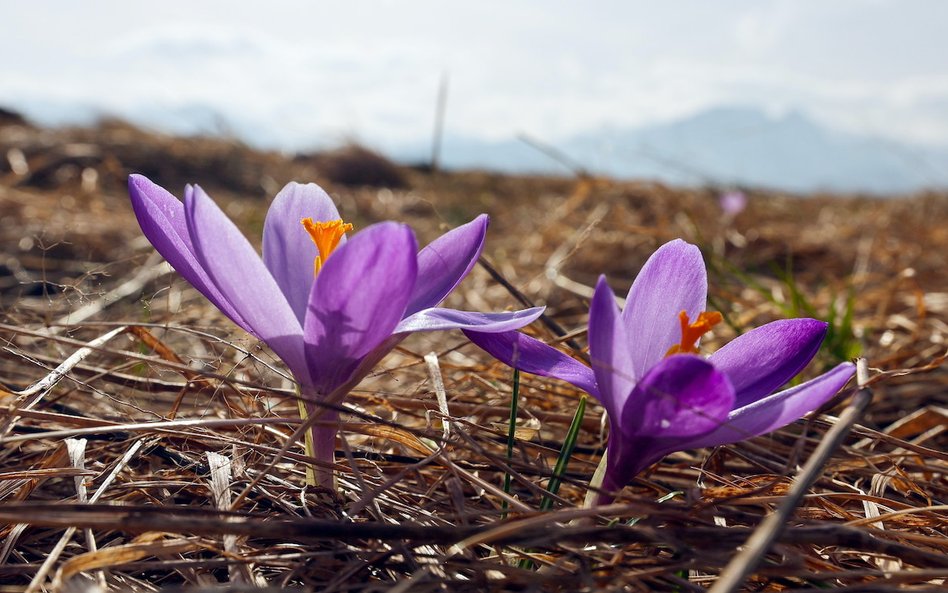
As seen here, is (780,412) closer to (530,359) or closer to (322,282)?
→ (530,359)

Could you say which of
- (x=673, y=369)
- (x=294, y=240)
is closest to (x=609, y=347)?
(x=673, y=369)

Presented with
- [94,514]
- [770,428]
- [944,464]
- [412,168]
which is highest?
[770,428]

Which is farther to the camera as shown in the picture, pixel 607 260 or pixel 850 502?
pixel 607 260

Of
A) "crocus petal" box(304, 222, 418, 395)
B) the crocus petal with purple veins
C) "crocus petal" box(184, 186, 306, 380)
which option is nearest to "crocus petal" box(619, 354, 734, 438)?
the crocus petal with purple veins

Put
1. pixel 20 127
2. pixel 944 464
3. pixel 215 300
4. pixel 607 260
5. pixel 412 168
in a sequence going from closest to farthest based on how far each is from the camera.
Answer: pixel 215 300
pixel 944 464
pixel 607 260
pixel 20 127
pixel 412 168

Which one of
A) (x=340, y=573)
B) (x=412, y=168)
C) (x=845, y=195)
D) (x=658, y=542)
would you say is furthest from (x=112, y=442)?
(x=845, y=195)

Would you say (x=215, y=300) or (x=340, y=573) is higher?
(x=215, y=300)

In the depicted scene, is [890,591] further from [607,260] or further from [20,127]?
[20,127]
